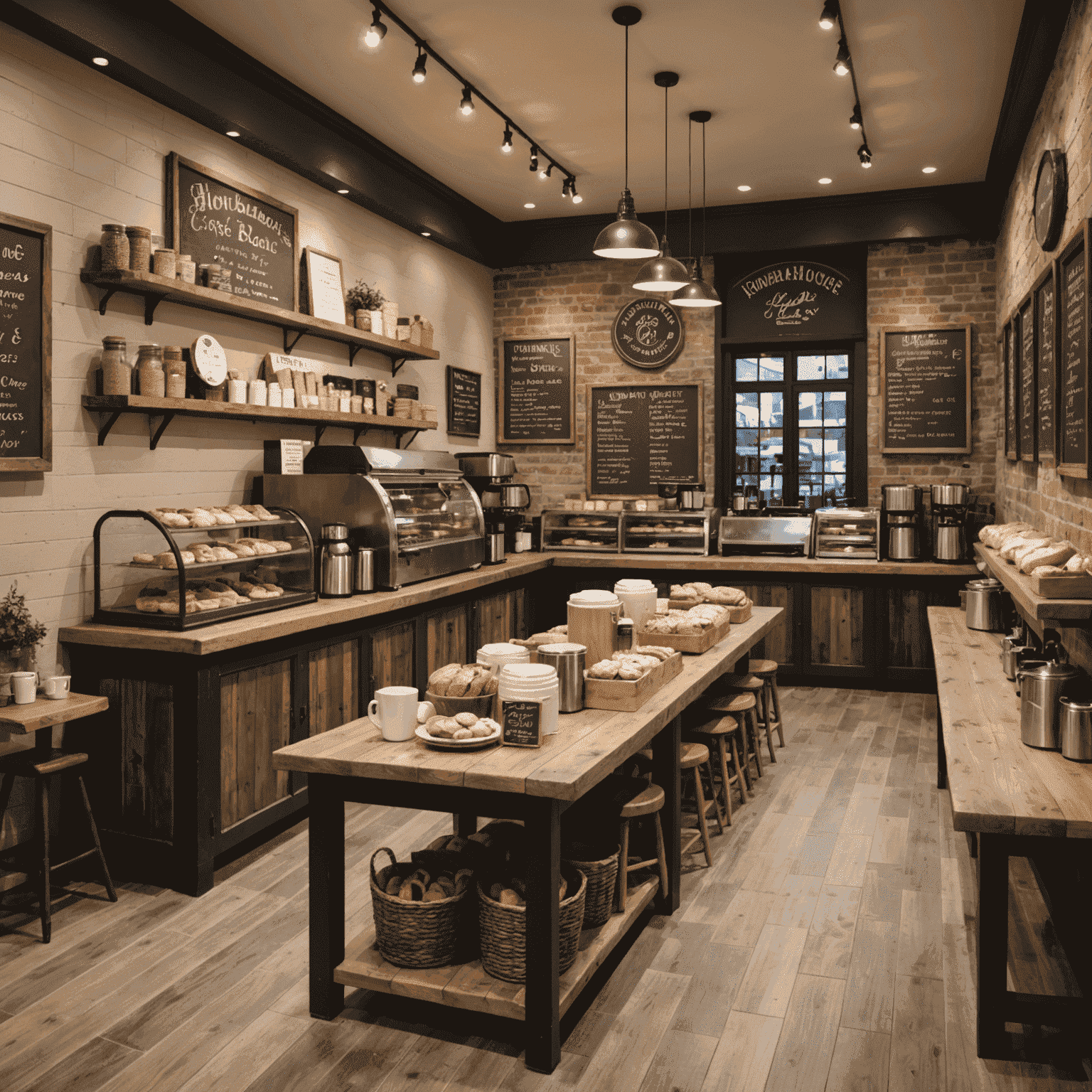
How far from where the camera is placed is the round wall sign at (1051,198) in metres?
3.85

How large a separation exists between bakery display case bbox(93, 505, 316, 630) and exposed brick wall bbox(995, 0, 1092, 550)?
3.23m

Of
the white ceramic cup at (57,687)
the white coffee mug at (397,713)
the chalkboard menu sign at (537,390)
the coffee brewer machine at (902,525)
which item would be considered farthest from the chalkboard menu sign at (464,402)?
the white coffee mug at (397,713)

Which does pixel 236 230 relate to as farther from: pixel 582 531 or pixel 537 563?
pixel 582 531

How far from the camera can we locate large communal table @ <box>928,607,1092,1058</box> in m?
2.19

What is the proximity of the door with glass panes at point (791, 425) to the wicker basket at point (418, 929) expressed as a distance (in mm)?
5411

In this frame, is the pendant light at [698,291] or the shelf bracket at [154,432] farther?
the pendant light at [698,291]

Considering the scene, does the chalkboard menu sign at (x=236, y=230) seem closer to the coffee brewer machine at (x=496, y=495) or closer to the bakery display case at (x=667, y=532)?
the coffee brewer machine at (x=496, y=495)

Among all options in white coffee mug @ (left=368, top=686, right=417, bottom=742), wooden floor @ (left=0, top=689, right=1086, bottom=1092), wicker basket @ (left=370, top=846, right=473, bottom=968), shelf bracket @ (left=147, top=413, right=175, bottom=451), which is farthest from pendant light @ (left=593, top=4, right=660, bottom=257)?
wicker basket @ (left=370, top=846, right=473, bottom=968)

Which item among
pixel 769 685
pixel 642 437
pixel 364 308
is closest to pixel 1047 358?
pixel 769 685

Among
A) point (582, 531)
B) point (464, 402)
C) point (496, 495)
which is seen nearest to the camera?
point (496, 495)

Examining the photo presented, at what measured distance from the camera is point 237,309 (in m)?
4.49

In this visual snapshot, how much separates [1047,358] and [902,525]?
7.82 ft

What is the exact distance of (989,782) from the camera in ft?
7.87

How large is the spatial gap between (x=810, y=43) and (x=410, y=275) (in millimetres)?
3046
